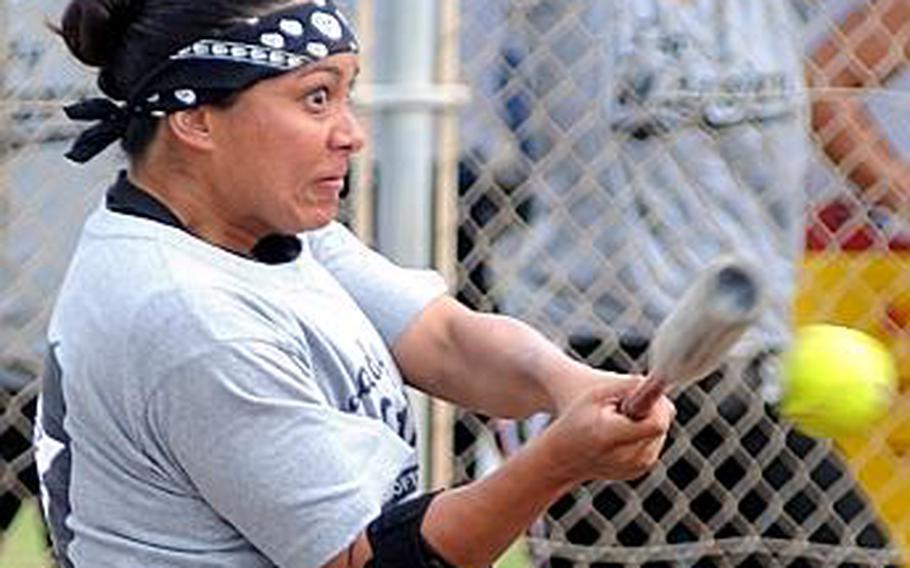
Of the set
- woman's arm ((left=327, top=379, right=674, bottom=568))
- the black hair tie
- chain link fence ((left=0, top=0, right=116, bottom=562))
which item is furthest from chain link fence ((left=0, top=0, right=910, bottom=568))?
woman's arm ((left=327, top=379, right=674, bottom=568))

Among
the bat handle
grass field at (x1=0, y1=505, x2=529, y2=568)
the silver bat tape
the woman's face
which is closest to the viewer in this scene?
the silver bat tape

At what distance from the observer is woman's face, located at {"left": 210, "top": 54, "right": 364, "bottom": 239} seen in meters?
2.82

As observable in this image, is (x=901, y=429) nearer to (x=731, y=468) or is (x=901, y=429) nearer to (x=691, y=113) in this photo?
(x=731, y=468)

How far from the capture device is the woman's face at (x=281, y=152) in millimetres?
2816

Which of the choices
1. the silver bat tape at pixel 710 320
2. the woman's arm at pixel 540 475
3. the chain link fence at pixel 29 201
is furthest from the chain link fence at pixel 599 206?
the silver bat tape at pixel 710 320

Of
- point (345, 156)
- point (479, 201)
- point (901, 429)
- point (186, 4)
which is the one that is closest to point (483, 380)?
point (345, 156)

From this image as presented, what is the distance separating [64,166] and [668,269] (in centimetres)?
99

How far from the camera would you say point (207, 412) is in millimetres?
2703

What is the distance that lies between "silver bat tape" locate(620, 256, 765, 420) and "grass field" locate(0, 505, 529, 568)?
2.09m

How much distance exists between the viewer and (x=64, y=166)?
14.1 feet

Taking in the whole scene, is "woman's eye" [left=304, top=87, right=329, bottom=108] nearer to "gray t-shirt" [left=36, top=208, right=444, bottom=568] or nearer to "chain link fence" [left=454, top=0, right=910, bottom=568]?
"gray t-shirt" [left=36, top=208, right=444, bottom=568]

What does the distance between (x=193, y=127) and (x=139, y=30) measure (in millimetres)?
120

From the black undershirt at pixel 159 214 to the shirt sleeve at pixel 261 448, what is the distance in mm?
181

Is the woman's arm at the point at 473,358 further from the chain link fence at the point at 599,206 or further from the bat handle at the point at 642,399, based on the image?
the chain link fence at the point at 599,206
